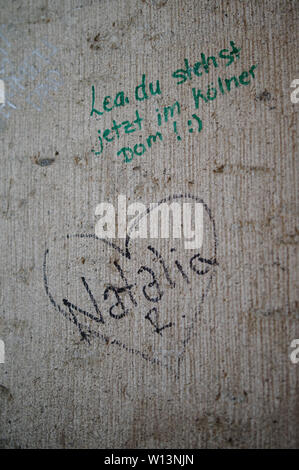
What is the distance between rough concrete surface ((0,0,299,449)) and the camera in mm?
1228

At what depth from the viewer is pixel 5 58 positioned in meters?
1.49

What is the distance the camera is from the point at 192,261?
128 cm

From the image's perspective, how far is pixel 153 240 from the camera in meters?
1.31

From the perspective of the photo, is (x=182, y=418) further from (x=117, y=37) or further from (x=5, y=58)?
(x=5, y=58)

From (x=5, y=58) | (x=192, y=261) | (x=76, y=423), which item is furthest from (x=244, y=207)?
(x=5, y=58)

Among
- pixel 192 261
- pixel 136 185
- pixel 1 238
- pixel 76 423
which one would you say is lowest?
pixel 76 423

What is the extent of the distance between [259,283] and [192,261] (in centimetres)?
28

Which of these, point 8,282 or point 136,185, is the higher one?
point 136,185

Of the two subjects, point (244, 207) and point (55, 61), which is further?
point (55, 61)

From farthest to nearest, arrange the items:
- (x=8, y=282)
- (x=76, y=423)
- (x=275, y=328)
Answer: (x=8, y=282) → (x=76, y=423) → (x=275, y=328)

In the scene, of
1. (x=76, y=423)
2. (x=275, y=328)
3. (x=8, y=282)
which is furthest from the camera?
(x=8, y=282)

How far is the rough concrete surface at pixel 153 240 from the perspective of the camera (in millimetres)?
1228

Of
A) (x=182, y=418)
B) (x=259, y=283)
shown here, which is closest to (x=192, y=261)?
(x=259, y=283)

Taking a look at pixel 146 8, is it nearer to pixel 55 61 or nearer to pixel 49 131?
pixel 55 61
